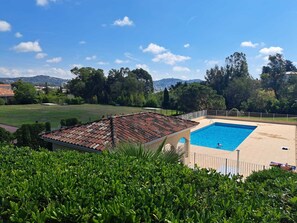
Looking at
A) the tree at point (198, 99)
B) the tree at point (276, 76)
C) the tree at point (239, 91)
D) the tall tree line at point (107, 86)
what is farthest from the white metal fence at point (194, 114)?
the tree at point (276, 76)

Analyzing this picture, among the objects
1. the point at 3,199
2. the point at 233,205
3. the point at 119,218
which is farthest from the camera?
the point at 3,199

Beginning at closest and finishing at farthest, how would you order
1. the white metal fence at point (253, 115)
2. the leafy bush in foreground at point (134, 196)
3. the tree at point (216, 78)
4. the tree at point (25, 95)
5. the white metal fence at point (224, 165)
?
the leafy bush in foreground at point (134, 196)
the white metal fence at point (224, 165)
the white metal fence at point (253, 115)
the tree at point (25, 95)
the tree at point (216, 78)

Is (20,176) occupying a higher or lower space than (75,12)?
lower

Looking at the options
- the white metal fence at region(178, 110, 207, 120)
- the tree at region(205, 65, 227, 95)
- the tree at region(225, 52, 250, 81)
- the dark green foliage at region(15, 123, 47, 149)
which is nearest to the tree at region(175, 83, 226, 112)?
the white metal fence at region(178, 110, 207, 120)

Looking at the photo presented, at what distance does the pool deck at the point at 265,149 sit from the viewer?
16375mm

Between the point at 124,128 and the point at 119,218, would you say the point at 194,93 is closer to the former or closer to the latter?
the point at 124,128

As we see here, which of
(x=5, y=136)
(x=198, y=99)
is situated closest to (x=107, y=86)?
(x=198, y=99)

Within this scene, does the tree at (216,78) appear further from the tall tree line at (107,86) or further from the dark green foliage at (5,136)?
the dark green foliage at (5,136)

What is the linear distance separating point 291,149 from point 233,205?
19441 mm

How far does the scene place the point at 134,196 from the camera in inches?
104

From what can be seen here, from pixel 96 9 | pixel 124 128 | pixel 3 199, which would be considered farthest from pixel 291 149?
pixel 3 199

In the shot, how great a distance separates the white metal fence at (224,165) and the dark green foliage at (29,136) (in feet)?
32.8

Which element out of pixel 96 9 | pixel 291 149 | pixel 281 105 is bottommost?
pixel 291 149

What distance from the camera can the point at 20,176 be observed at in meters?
3.41
